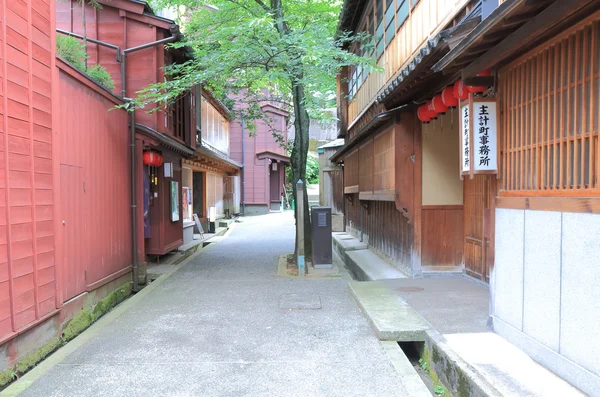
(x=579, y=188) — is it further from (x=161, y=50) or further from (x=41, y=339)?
(x=161, y=50)

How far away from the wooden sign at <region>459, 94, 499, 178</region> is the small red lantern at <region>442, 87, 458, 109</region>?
1.33 m

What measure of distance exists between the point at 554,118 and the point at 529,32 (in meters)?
0.82

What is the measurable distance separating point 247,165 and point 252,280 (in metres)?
20.8

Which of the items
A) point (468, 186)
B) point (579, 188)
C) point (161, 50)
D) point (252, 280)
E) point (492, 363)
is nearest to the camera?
point (579, 188)

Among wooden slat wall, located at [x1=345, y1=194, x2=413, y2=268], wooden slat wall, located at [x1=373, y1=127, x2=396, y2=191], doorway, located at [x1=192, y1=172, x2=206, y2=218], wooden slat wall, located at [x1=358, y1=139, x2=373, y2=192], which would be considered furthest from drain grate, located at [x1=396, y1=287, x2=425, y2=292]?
doorway, located at [x1=192, y1=172, x2=206, y2=218]

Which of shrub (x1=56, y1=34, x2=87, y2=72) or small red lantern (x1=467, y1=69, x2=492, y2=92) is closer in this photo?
small red lantern (x1=467, y1=69, x2=492, y2=92)

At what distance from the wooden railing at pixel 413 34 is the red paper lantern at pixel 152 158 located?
5.83m

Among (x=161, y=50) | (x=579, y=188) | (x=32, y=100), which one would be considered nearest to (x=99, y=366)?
(x=32, y=100)

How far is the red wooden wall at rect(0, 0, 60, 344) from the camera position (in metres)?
4.42

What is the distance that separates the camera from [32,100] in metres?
4.97

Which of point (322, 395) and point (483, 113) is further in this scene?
point (483, 113)

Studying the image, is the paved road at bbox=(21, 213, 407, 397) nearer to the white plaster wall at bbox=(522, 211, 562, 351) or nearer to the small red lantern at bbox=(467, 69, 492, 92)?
the white plaster wall at bbox=(522, 211, 562, 351)

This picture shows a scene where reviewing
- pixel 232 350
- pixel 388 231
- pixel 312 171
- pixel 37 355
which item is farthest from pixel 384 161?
pixel 312 171

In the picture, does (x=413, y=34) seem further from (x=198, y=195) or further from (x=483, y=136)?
(x=198, y=195)
